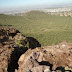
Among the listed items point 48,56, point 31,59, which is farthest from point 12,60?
point 48,56

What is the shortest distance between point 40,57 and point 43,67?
120cm

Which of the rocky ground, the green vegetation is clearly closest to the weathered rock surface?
the rocky ground

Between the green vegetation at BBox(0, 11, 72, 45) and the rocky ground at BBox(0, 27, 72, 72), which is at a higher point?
the rocky ground at BBox(0, 27, 72, 72)

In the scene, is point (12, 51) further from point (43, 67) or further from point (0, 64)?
point (43, 67)

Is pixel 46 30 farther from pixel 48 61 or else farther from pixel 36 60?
pixel 36 60

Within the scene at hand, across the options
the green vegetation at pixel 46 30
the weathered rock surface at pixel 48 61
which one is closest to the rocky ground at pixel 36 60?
the weathered rock surface at pixel 48 61

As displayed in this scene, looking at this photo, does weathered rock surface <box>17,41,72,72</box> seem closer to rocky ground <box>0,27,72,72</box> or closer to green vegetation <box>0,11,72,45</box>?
rocky ground <box>0,27,72,72</box>

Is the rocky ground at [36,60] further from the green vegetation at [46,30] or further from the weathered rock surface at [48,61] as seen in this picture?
the green vegetation at [46,30]

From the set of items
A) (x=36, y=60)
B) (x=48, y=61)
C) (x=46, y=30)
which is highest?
(x=36, y=60)

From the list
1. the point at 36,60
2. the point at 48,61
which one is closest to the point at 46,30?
the point at 48,61

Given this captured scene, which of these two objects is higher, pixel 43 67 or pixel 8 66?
pixel 43 67

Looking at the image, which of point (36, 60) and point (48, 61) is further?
point (48, 61)

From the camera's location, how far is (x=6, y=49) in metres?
5.95

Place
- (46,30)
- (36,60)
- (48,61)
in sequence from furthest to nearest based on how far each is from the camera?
(46,30) → (48,61) → (36,60)
